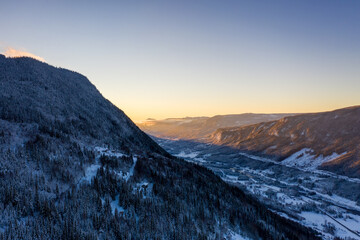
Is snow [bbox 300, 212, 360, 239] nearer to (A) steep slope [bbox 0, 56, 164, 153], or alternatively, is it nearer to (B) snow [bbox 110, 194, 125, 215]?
(A) steep slope [bbox 0, 56, 164, 153]

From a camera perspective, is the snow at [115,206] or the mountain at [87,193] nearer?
the mountain at [87,193]

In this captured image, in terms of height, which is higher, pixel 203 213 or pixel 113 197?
pixel 113 197

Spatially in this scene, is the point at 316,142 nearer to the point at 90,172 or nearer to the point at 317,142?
the point at 317,142

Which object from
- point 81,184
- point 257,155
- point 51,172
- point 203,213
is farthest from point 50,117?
point 257,155

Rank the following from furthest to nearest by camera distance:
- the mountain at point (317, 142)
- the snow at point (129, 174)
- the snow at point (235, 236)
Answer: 1. the mountain at point (317, 142)
2. the snow at point (129, 174)
3. the snow at point (235, 236)

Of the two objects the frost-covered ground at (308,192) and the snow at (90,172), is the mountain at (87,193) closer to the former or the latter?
the snow at (90,172)

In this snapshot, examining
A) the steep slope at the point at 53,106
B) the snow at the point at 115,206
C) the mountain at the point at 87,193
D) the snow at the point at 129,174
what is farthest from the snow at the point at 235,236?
the steep slope at the point at 53,106

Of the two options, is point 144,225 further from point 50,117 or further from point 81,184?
point 50,117
